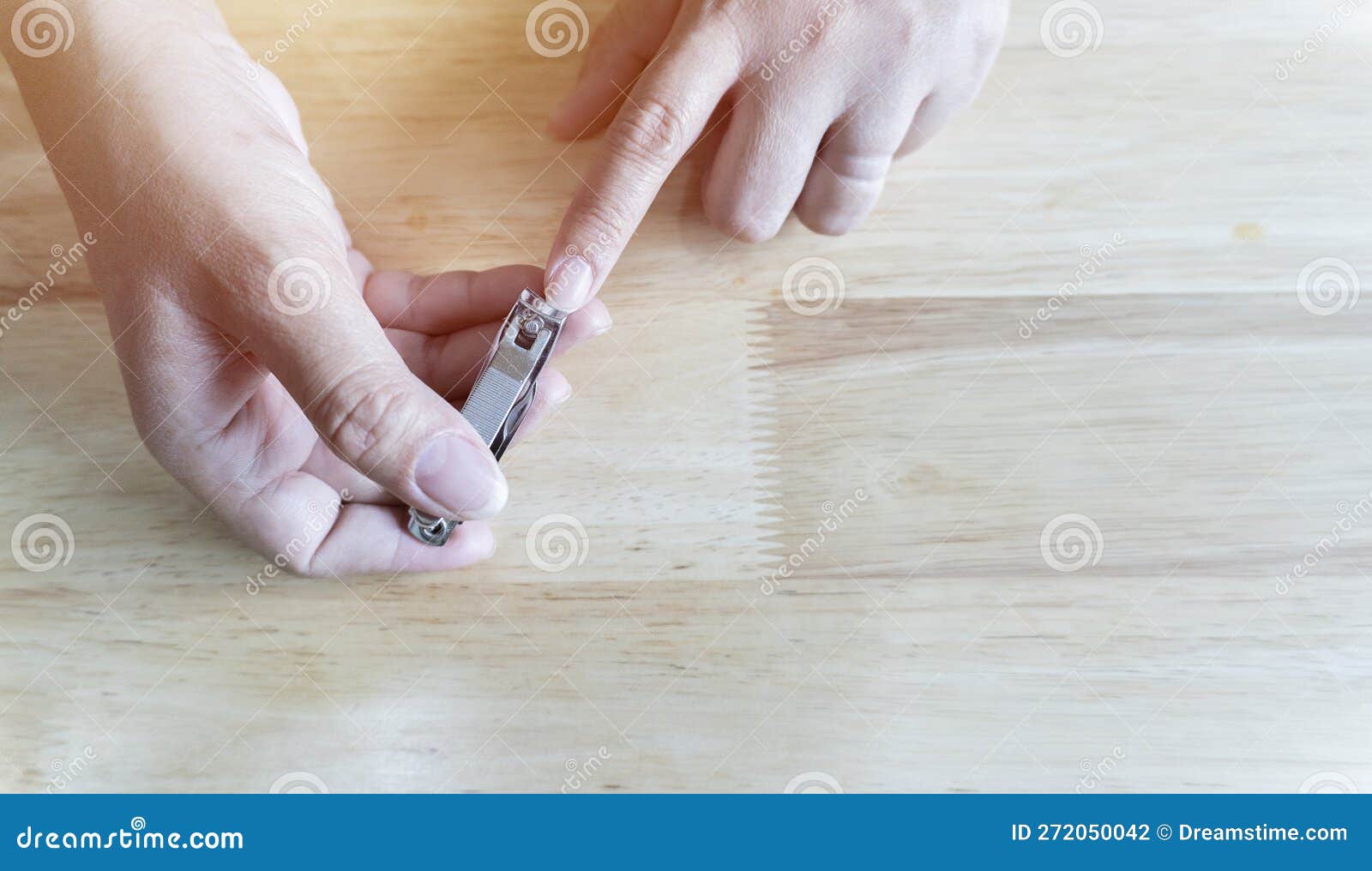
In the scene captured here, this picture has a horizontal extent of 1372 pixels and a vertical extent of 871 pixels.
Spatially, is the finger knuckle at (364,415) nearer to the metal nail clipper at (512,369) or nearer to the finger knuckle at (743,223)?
the metal nail clipper at (512,369)

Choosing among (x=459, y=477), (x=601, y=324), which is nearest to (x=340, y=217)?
(x=601, y=324)

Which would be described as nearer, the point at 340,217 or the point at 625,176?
the point at 625,176

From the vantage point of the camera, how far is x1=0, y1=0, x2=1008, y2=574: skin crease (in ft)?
2.42

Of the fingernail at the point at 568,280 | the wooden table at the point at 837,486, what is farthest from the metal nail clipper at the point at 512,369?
the wooden table at the point at 837,486

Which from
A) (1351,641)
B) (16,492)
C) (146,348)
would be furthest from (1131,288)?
(16,492)

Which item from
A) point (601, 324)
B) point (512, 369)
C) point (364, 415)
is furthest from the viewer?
point (601, 324)

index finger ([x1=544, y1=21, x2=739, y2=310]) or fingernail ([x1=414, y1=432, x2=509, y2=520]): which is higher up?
index finger ([x1=544, y1=21, x2=739, y2=310])

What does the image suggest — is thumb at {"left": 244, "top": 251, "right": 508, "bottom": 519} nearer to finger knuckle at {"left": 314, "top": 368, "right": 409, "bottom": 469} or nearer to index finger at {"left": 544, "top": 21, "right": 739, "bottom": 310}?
finger knuckle at {"left": 314, "top": 368, "right": 409, "bottom": 469}

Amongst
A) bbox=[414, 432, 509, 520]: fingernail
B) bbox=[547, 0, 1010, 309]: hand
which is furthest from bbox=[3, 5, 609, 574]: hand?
bbox=[547, 0, 1010, 309]: hand

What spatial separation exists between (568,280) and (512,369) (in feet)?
0.30

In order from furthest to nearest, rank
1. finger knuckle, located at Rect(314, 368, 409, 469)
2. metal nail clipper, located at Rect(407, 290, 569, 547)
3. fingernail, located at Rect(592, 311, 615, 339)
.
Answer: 1. fingernail, located at Rect(592, 311, 615, 339)
2. metal nail clipper, located at Rect(407, 290, 569, 547)
3. finger knuckle, located at Rect(314, 368, 409, 469)

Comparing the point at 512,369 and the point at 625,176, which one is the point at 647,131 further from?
the point at 512,369

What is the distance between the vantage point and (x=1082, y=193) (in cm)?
104

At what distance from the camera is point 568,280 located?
845mm
